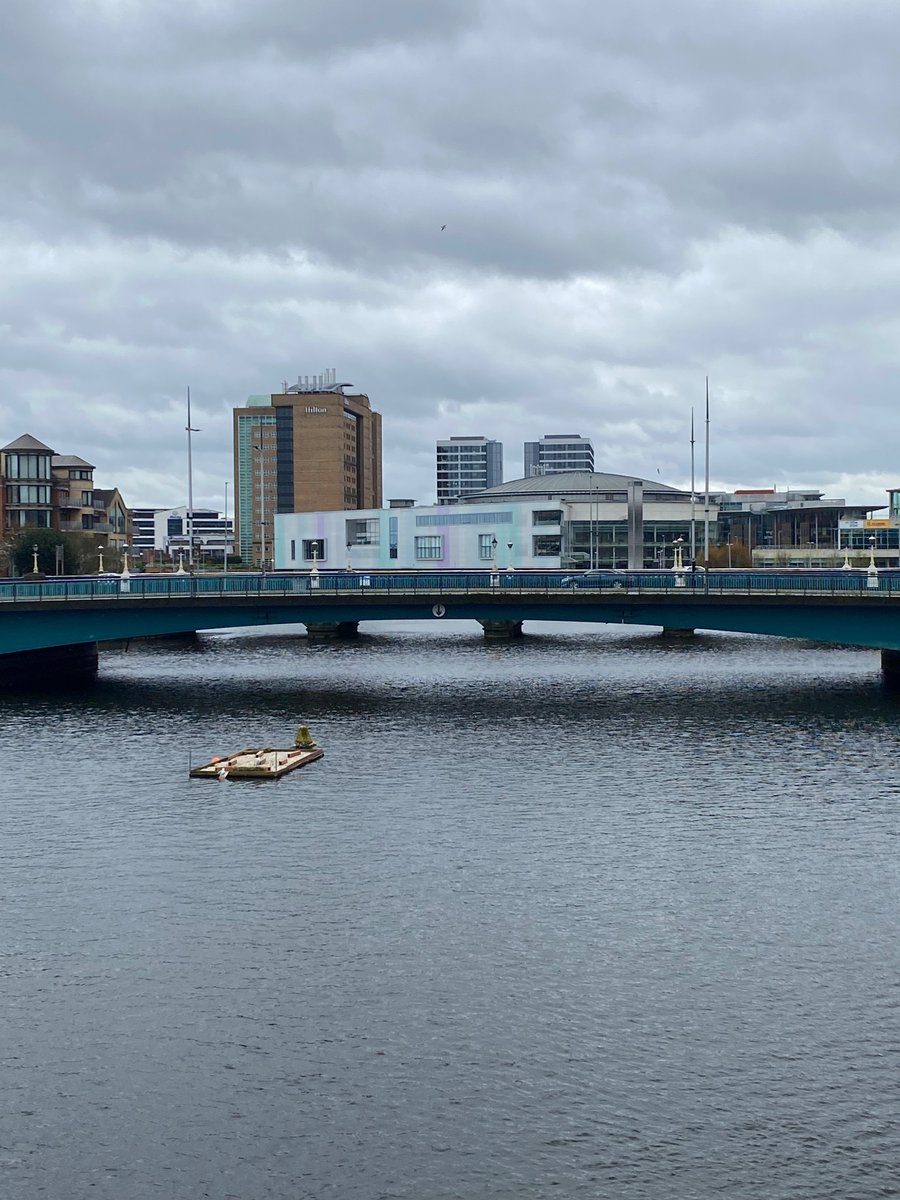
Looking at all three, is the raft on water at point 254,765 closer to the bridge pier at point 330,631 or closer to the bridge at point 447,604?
the bridge at point 447,604

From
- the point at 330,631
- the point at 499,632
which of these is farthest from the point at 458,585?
the point at 330,631

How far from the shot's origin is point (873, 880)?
43906 millimetres

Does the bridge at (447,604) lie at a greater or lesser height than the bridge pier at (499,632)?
greater

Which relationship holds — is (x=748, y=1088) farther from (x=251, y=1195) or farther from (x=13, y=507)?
(x=13, y=507)

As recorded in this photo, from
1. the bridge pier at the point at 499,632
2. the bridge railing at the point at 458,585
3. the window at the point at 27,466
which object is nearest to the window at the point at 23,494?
the window at the point at 27,466

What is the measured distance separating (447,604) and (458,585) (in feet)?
16.3

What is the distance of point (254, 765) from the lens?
63.7m

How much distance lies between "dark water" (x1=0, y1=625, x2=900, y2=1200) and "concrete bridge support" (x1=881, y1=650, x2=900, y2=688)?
24674 mm

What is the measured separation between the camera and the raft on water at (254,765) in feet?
206

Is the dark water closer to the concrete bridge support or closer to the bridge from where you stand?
the bridge

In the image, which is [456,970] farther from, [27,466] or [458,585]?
[27,466]

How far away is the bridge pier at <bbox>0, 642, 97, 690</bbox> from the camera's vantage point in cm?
9700

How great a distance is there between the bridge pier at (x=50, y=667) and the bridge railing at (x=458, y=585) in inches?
294

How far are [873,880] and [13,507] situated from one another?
563 ft
